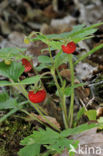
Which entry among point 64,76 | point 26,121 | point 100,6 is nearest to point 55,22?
Result: point 100,6

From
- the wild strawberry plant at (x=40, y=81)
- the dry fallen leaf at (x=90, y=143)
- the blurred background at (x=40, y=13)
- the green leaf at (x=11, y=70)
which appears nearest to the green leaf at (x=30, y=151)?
the wild strawberry plant at (x=40, y=81)

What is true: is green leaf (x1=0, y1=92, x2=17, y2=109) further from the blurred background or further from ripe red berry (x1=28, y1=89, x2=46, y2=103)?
the blurred background

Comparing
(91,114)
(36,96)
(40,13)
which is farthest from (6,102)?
(40,13)

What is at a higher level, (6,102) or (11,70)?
(11,70)

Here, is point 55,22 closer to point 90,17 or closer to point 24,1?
point 90,17

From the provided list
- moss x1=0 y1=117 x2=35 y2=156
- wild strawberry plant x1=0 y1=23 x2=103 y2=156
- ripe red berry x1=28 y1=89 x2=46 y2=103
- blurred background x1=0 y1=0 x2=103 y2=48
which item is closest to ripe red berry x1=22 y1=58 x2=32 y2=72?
wild strawberry plant x1=0 y1=23 x2=103 y2=156

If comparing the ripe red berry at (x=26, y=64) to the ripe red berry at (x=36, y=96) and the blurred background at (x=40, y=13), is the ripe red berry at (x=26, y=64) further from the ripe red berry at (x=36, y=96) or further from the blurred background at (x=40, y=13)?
the blurred background at (x=40, y=13)

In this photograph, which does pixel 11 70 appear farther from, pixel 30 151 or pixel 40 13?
pixel 40 13

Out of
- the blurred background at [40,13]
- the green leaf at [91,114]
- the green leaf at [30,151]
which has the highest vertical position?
the blurred background at [40,13]
